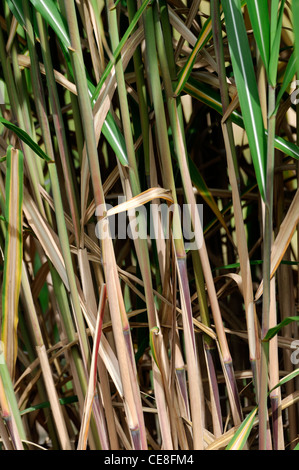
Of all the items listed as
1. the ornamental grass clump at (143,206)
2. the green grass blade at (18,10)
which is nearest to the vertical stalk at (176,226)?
the ornamental grass clump at (143,206)

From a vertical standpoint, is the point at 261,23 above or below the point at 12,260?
above

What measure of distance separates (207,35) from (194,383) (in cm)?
28

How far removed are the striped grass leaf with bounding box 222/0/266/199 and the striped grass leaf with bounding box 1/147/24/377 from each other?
17 cm

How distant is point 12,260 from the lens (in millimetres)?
384

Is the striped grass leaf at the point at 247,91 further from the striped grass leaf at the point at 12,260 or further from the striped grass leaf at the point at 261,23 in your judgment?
the striped grass leaf at the point at 12,260

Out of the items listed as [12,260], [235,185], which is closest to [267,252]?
[235,185]

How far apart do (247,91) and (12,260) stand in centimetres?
22

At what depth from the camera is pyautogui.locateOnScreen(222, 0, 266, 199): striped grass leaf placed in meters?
0.34

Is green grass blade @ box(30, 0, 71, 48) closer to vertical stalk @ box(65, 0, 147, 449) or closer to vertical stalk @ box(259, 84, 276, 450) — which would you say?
vertical stalk @ box(65, 0, 147, 449)

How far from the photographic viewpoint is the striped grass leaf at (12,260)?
0.37 metres

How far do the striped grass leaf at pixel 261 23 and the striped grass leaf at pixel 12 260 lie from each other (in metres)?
0.19

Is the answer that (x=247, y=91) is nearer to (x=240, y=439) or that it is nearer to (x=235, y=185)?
(x=235, y=185)

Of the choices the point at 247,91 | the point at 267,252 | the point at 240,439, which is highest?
the point at 247,91
